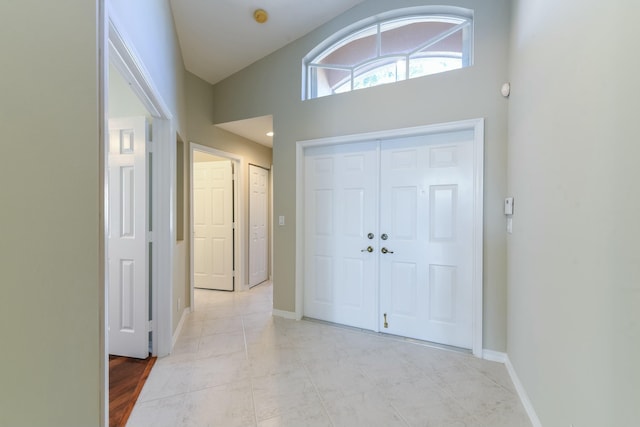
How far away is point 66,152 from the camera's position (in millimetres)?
877

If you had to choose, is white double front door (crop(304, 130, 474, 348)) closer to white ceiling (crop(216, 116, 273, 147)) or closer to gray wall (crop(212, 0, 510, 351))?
gray wall (crop(212, 0, 510, 351))

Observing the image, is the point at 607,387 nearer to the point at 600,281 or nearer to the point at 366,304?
the point at 600,281

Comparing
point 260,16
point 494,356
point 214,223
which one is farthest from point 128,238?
point 494,356

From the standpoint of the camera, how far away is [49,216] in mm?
811

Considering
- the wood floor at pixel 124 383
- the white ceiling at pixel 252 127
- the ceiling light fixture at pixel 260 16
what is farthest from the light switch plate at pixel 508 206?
the wood floor at pixel 124 383

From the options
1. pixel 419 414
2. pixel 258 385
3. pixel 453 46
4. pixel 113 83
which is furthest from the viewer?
pixel 453 46

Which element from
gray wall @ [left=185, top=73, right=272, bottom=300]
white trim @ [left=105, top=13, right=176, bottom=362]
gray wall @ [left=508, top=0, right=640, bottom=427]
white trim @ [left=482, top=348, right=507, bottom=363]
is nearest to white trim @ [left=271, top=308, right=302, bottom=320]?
white trim @ [left=105, top=13, right=176, bottom=362]

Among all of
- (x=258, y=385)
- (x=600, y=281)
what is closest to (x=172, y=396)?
(x=258, y=385)

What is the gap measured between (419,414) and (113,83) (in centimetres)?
334

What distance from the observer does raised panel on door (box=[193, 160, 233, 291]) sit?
4.32 meters

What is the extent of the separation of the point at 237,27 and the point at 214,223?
8.81 ft

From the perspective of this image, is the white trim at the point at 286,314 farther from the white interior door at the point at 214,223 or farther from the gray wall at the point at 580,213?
the gray wall at the point at 580,213

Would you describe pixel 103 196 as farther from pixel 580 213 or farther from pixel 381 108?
pixel 381 108

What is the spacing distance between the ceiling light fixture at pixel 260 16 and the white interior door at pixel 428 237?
1.75 m
